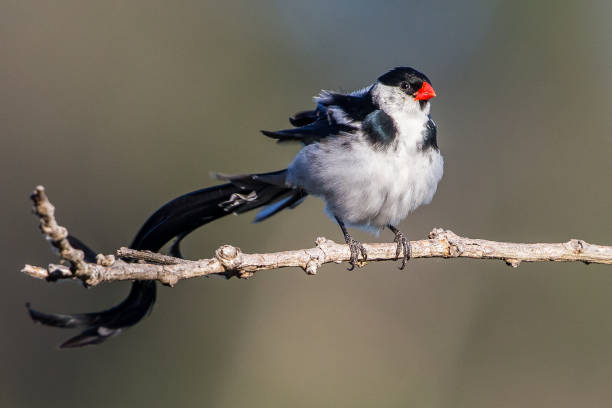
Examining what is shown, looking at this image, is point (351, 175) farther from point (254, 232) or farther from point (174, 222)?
point (254, 232)

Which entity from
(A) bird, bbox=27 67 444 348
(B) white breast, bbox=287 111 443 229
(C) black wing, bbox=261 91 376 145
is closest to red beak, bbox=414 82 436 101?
(A) bird, bbox=27 67 444 348

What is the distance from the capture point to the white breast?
420cm

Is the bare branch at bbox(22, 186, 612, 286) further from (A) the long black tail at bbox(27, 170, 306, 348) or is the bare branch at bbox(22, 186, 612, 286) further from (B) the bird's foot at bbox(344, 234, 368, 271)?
(A) the long black tail at bbox(27, 170, 306, 348)

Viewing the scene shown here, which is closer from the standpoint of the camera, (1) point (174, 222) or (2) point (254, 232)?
(1) point (174, 222)

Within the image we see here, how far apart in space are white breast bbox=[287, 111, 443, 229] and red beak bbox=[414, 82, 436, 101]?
206 mm

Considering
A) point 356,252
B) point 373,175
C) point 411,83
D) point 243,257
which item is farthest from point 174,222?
point 411,83

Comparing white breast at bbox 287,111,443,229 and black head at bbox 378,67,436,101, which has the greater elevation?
black head at bbox 378,67,436,101

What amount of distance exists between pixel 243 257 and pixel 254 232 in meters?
4.64

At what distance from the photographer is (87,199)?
7.20 m

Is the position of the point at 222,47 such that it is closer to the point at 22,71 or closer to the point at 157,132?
the point at 157,132

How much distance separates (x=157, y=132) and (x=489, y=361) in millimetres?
5172

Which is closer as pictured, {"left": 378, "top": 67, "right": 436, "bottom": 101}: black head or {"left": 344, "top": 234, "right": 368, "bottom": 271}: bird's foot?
{"left": 344, "top": 234, "right": 368, "bottom": 271}: bird's foot

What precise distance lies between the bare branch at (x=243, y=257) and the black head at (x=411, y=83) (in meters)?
1.38

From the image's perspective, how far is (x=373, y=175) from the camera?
13.7 feet
